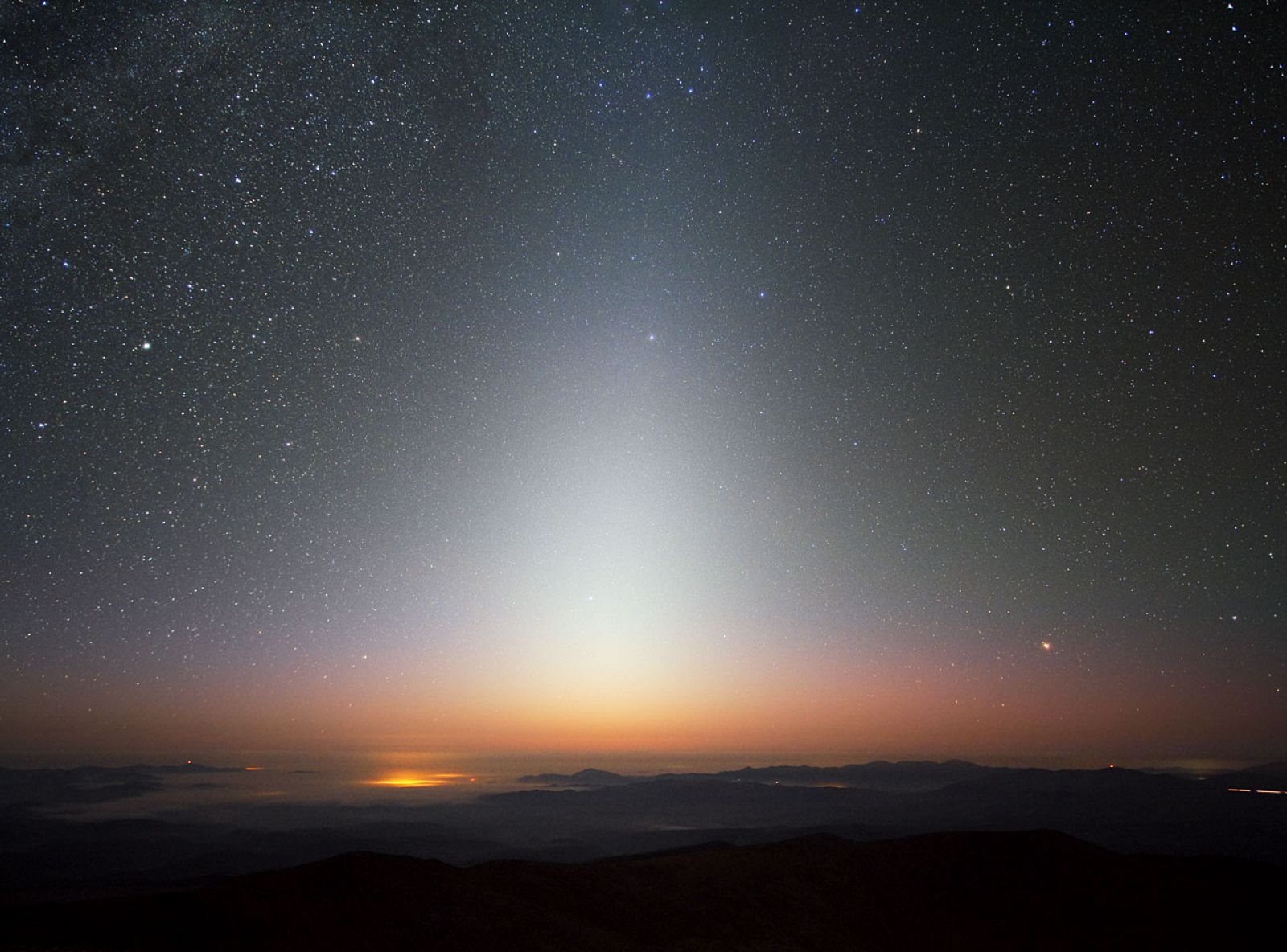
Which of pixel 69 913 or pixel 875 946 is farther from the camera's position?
pixel 875 946

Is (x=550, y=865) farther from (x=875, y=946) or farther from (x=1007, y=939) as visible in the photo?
(x=1007, y=939)

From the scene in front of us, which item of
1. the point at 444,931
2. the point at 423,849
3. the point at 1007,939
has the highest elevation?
the point at 444,931

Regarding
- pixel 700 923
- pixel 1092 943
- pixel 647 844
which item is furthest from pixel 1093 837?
pixel 700 923

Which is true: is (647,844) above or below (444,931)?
below

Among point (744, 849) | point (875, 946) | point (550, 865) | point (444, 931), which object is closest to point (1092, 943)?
point (875, 946)

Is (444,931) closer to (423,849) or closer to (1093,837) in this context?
(423,849)

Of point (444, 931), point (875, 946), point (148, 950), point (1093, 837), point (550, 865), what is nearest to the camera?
point (148, 950)

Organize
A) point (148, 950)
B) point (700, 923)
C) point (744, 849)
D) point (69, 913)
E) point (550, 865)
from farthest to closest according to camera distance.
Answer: point (744, 849) → point (550, 865) → point (700, 923) → point (69, 913) → point (148, 950)
